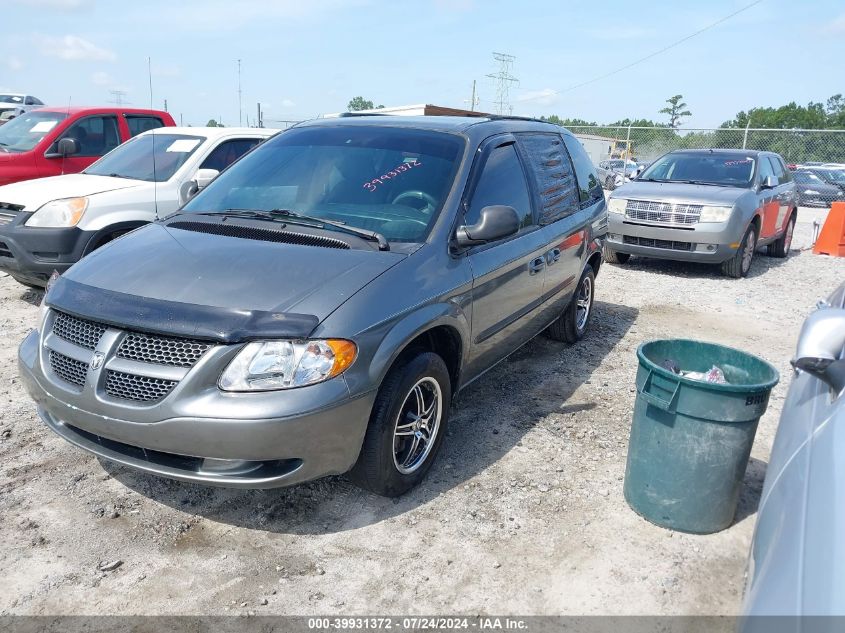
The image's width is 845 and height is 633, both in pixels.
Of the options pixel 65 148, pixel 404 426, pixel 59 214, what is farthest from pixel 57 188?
pixel 404 426

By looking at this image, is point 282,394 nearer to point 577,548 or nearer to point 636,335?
point 577,548

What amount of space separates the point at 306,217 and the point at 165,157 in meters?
4.02

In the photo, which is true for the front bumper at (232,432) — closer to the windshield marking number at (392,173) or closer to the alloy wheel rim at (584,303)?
the windshield marking number at (392,173)

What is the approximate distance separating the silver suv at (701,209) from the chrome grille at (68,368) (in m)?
8.06

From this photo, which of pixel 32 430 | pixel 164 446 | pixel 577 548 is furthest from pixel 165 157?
pixel 577 548

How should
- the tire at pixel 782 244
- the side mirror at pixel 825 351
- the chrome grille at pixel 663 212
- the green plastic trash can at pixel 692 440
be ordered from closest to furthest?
the side mirror at pixel 825 351, the green plastic trash can at pixel 692 440, the chrome grille at pixel 663 212, the tire at pixel 782 244

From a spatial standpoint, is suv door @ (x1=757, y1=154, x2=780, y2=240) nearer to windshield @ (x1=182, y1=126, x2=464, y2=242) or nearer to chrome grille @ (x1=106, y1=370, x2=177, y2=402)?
windshield @ (x1=182, y1=126, x2=464, y2=242)

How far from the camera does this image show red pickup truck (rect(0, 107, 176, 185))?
7.91 m

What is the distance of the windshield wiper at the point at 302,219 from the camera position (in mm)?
3356

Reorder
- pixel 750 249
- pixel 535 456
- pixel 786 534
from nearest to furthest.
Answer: pixel 786 534 → pixel 535 456 → pixel 750 249

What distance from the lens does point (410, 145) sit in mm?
3936

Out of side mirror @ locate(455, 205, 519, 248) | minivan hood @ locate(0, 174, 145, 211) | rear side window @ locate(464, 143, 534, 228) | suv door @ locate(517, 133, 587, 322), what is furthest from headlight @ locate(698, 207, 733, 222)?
minivan hood @ locate(0, 174, 145, 211)

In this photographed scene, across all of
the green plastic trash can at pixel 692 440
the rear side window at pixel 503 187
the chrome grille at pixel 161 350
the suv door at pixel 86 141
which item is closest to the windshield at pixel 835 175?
the rear side window at pixel 503 187

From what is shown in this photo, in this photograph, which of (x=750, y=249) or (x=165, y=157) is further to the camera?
(x=750, y=249)
